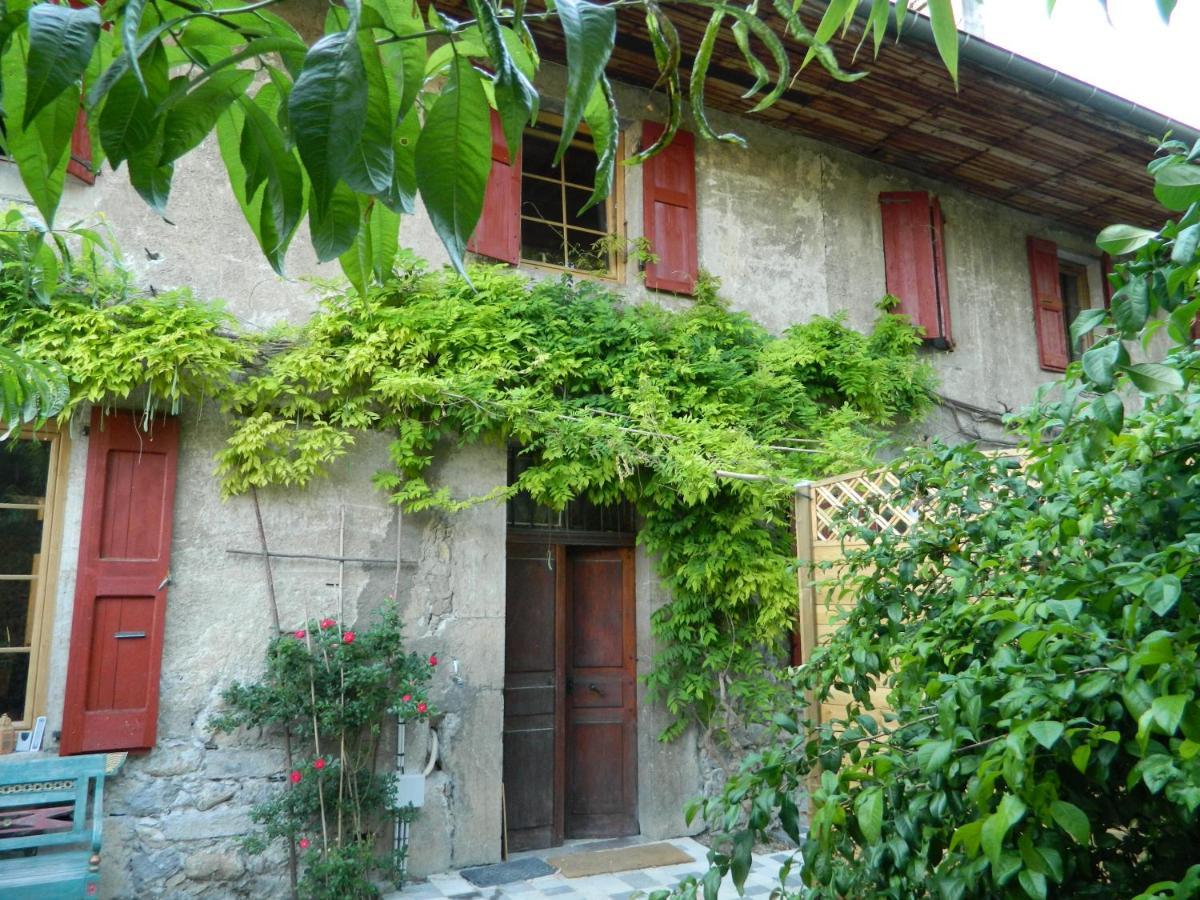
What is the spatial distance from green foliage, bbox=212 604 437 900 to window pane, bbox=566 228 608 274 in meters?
2.69

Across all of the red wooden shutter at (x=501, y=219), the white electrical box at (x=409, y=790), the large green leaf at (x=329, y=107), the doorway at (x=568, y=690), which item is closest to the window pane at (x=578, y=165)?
the red wooden shutter at (x=501, y=219)

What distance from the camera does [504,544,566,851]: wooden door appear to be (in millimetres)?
5582

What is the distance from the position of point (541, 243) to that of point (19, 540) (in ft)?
12.0

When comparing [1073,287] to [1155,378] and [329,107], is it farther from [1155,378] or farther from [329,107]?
[329,107]

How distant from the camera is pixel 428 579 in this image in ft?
17.0

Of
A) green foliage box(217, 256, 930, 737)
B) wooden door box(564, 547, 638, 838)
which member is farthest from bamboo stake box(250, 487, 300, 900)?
wooden door box(564, 547, 638, 838)

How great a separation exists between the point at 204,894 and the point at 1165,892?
14.3 feet

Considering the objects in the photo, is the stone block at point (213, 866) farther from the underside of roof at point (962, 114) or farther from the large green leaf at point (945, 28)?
the large green leaf at point (945, 28)

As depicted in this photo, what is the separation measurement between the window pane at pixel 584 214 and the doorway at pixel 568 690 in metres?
2.13

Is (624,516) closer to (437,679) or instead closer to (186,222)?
(437,679)

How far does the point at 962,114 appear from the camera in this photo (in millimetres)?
6504

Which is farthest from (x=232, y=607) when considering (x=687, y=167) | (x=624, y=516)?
(x=687, y=167)

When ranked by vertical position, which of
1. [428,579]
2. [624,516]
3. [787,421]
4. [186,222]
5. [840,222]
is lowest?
[428,579]

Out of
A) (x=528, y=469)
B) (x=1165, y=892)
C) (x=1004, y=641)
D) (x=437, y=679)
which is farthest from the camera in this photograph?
(x=528, y=469)
